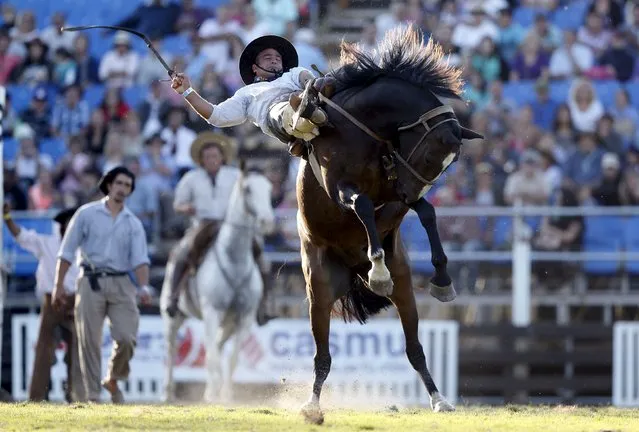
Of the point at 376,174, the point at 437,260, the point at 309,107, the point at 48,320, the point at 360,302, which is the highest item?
the point at 309,107

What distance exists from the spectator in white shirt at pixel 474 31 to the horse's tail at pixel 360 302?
28.4 ft

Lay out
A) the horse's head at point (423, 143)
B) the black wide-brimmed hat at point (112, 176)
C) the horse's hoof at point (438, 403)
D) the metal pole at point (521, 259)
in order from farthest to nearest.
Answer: the metal pole at point (521, 259) < the black wide-brimmed hat at point (112, 176) < the horse's hoof at point (438, 403) < the horse's head at point (423, 143)

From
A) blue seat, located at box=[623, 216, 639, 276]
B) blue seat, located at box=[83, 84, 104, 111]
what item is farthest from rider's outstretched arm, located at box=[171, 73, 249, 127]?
blue seat, located at box=[83, 84, 104, 111]

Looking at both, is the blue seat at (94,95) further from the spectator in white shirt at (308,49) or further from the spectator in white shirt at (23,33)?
the spectator in white shirt at (308,49)

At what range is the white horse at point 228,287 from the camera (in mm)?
16016

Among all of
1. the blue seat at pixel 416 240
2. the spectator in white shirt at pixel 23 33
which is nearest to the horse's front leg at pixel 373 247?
the blue seat at pixel 416 240

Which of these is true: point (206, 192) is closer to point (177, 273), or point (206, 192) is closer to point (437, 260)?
point (177, 273)

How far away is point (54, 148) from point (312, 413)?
11.0 m

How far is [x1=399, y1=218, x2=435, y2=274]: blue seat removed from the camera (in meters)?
16.1

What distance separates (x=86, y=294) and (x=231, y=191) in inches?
165

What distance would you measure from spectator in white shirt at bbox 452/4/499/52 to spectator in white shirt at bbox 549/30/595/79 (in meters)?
0.87

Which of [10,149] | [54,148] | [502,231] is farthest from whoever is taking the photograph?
[10,149]

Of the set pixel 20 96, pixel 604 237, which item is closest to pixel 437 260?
pixel 604 237

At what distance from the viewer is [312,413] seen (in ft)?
28.6
